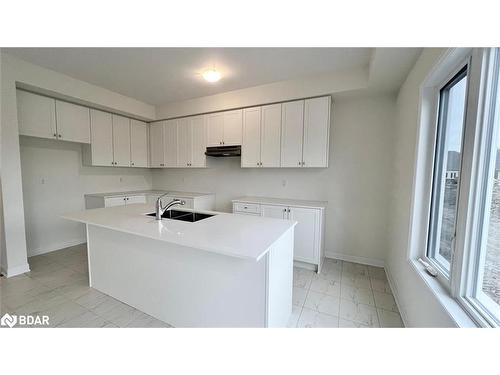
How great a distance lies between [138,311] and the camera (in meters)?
A: 1.84

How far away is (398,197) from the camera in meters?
2.23

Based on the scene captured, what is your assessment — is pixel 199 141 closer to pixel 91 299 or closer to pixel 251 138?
pixel 251 138

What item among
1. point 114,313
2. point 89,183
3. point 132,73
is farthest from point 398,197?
point 89,183

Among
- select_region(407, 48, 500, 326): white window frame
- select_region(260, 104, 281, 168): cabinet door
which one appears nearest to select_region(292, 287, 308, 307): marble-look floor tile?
select_region(407, 48, 500, 326): white window frame

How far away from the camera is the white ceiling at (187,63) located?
2.15m

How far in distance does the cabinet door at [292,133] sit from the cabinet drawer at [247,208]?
77cm

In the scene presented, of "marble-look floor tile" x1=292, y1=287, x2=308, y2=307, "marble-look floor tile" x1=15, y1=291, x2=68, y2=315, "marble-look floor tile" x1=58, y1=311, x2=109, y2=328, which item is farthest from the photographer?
"marble-look floor tile" x1=292, y1=287, x2=308, y2=307

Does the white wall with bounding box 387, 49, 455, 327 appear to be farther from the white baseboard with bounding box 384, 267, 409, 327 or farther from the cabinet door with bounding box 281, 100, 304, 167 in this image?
the cabinet door with bounding box 281, 100, 304, 167

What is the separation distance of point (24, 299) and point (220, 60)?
3279mm

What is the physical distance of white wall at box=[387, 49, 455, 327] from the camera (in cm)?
130

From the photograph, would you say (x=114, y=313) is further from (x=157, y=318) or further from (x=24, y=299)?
(x=24, y=299)

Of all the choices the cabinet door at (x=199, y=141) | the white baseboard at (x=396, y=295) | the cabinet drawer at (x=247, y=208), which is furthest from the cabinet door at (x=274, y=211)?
the cabinet door at (x=199, y=141)

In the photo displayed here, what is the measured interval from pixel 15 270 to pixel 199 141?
3.03 m

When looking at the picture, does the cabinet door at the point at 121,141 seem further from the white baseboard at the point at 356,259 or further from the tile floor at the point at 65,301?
the white baseboard at the point at 356,259
